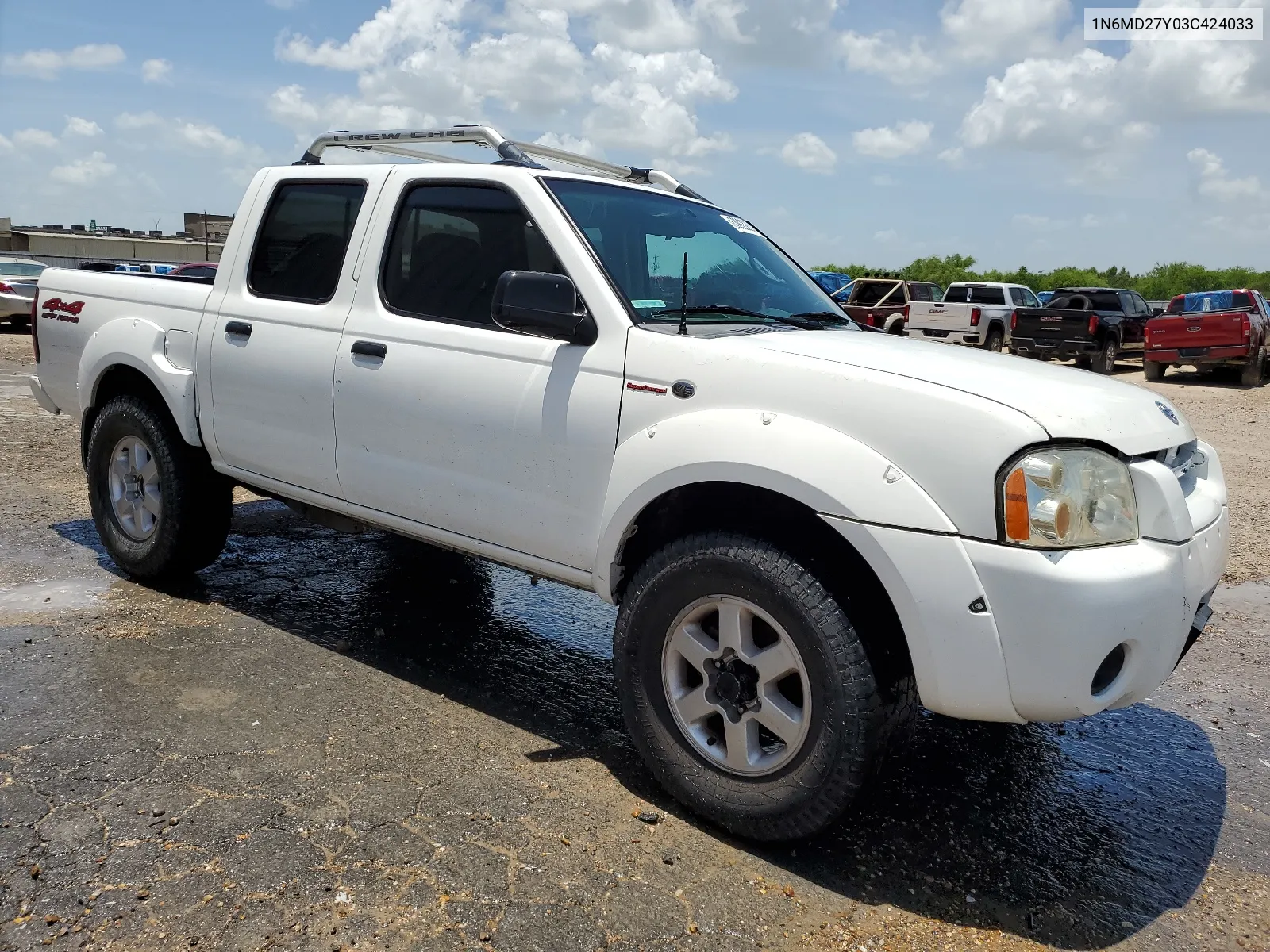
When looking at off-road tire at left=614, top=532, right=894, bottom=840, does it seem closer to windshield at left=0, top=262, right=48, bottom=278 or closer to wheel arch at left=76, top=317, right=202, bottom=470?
wheel arch at left=76, top=317, right=202, bottom=470

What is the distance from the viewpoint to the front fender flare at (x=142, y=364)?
16.2 feet

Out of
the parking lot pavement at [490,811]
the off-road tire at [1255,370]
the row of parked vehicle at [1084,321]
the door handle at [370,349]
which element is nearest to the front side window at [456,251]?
the door handle at [370,349]

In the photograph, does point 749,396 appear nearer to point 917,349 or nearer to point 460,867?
point 917,349

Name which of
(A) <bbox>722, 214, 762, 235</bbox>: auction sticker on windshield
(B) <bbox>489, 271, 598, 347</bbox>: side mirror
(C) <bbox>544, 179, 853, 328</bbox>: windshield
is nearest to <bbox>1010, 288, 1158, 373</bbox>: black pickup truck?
(A) <bbox>722, 214, 762, 235</bbox>: auction sticker on windshield

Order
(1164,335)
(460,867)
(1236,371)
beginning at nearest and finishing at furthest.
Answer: (460,867) → (1164,335) → (1236,371)

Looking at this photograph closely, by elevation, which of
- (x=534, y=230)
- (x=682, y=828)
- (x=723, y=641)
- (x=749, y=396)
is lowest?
(x=682, y=828)

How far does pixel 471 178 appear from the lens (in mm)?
4066

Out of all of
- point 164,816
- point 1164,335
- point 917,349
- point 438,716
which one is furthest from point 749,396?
point 1164,335

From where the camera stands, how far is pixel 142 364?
16.5ft

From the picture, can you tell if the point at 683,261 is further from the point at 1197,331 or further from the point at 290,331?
the point at 1197,331

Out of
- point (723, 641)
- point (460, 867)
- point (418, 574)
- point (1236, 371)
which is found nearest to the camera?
point (460, 867)

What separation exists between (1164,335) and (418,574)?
Result: 18.4 meters

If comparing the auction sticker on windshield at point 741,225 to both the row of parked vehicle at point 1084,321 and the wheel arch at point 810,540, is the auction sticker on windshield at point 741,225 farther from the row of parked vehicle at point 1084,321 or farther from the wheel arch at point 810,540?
the row of parked vehicle at point 1084,321

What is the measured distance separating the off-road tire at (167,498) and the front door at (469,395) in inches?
49.5
